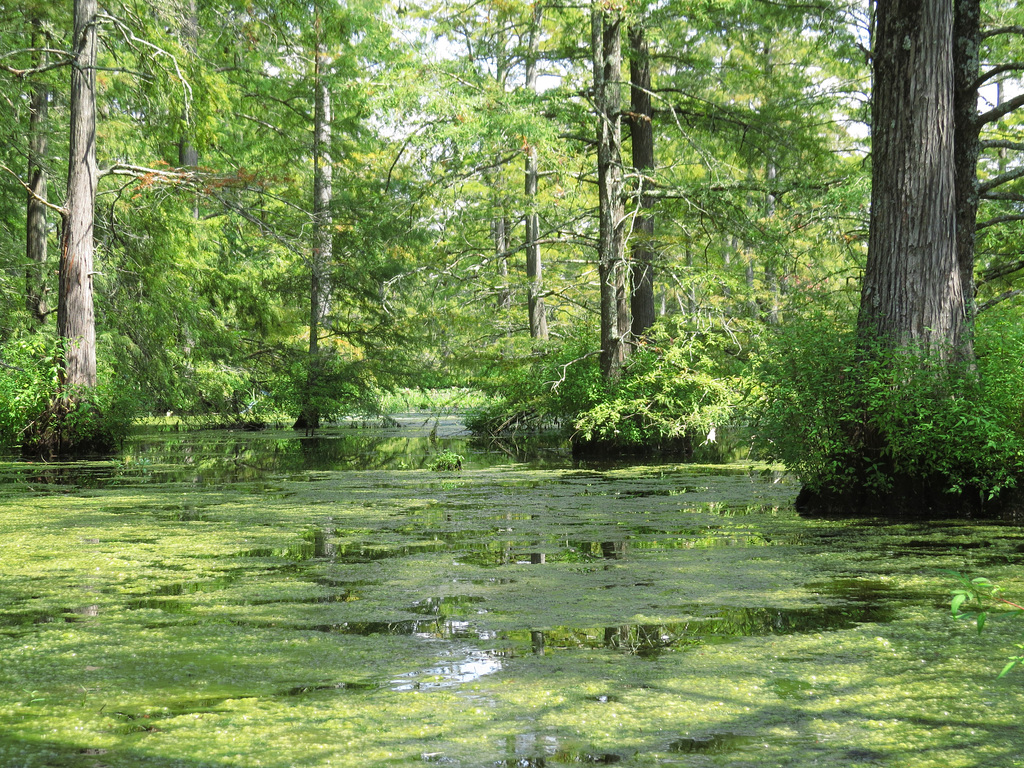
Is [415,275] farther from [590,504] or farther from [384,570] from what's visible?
[384,570]

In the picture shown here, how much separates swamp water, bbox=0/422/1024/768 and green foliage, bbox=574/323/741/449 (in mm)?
4858

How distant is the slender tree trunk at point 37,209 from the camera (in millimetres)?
15456

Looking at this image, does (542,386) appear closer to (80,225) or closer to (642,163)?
(642,163)

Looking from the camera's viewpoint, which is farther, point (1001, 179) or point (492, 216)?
point (492, 216)

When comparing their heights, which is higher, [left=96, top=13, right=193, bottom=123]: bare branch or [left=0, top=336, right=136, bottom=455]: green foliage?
[left=96, top=13, right=193, bottom=123]: bare branch

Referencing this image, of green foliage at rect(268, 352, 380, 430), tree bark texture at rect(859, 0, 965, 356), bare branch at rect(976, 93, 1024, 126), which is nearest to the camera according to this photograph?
tree bark texture at rect(859, 0, 965, 356)

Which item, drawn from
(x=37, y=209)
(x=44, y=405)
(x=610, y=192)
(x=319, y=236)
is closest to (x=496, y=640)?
(x=610, y=192)

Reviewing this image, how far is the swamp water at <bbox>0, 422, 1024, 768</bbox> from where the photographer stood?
8.04 feet

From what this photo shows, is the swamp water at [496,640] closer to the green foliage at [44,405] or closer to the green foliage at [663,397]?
the green foliage at [663,397]

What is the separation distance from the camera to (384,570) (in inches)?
193

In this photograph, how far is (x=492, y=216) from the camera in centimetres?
1553

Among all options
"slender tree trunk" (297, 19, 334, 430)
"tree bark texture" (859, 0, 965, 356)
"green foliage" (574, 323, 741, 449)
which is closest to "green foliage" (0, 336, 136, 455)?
"slender tree trunk" (297, 19, 334, 430)

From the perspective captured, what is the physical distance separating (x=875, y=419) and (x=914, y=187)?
1842 mm

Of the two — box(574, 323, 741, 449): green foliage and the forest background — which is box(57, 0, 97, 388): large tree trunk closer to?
the forest background
